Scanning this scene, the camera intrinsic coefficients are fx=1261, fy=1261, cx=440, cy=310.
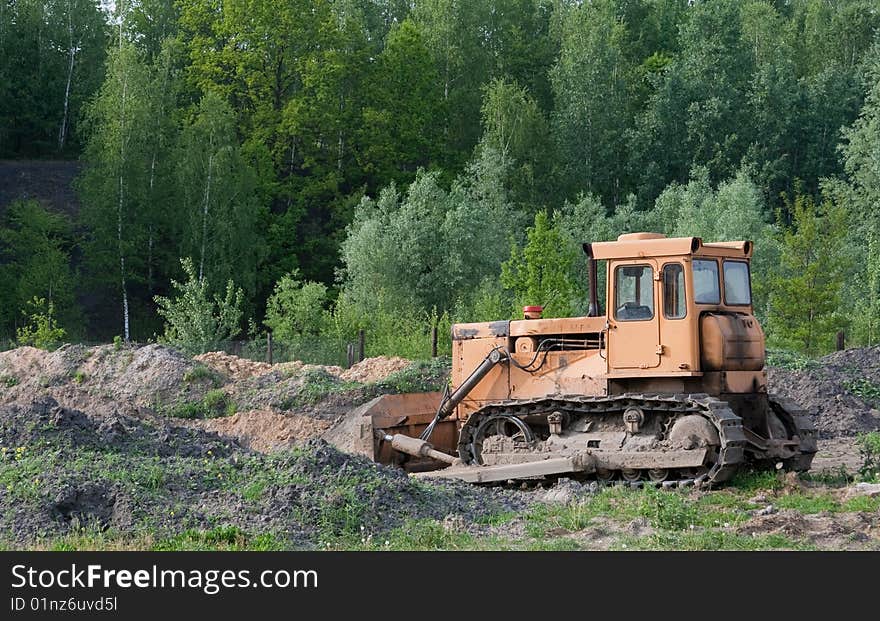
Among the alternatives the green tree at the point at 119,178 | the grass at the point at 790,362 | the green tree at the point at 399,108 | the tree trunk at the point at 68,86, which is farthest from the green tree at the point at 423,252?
the tree trunk at the point at 68,86

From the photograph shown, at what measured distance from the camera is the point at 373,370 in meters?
27.4

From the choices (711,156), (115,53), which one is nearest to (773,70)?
(711,156)

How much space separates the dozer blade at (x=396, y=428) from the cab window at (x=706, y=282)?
4182 mm

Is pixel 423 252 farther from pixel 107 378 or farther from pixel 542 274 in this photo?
pixel 107 378

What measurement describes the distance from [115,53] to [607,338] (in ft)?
122

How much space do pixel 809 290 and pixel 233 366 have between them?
1696 cm

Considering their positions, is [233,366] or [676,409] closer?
[676,409]

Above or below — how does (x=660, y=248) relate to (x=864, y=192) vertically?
below

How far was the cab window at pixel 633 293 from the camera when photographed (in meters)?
15.0

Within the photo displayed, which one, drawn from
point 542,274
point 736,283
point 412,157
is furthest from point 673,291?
point 412,157

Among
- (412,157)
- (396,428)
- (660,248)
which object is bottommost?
(396,428)

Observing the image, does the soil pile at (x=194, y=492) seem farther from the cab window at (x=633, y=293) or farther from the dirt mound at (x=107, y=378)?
the dirt mound at (x=107, y=378)

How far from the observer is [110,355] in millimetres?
27984

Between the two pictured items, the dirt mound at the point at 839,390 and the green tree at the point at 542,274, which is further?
the green tree at the point at 542,274
